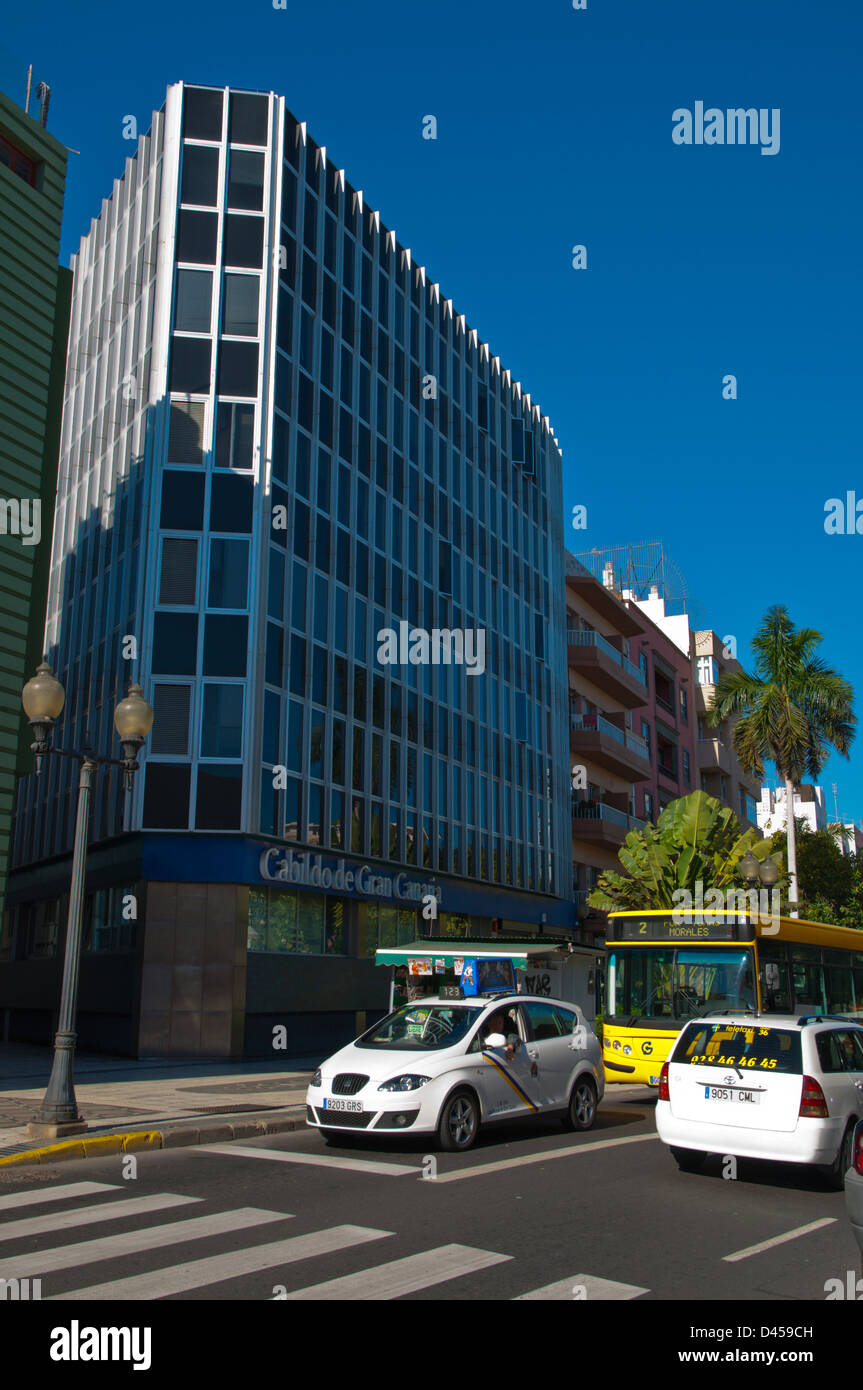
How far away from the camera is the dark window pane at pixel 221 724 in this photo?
24.6m

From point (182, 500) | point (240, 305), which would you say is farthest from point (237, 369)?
point (182, 500)

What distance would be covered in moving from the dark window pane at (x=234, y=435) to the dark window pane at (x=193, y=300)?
7.18 feet

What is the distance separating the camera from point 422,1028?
12305 millimetres

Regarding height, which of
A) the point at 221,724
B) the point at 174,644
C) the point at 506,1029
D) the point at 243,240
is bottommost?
the point at 506,1029

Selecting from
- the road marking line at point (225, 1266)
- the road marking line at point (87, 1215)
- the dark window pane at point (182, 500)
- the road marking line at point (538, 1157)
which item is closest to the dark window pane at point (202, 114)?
the dark window pane at point (182, 500)

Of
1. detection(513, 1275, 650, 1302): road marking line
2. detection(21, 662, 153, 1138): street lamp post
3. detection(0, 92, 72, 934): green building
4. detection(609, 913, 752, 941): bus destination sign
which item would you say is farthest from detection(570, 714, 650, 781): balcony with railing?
detection(513, 1275, 650, 1302): road marking line

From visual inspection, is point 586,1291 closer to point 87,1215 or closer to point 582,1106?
point 87,1215

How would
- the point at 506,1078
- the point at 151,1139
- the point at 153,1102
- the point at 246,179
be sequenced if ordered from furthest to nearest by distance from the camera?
1. the point at 246,179
2. the point at 153,1102
3. the point at 506,1078
4. the point at 151,1139

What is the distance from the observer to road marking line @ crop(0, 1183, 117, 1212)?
28.1 ft

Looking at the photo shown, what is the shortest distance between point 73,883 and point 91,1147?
2793mm

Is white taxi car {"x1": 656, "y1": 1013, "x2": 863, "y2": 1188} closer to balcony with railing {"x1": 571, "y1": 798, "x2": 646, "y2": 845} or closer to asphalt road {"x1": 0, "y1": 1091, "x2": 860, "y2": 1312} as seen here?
asphalt road {"x1": 0, "y1": 1091, "x2": 860, "y2": 1312}

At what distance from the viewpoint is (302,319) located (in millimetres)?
28594

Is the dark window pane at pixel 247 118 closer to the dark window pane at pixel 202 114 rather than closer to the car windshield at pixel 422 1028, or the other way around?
the dark window pane at pixel 202 114

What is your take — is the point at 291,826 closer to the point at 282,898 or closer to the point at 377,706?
the point at 282,898
